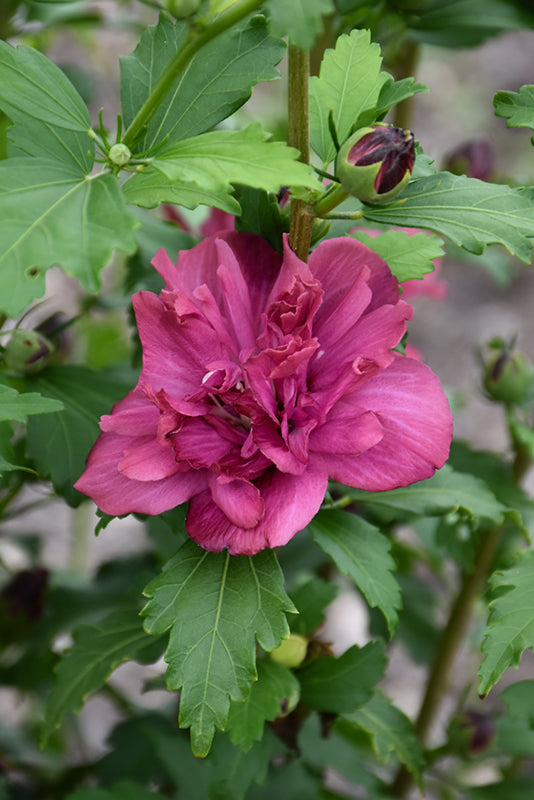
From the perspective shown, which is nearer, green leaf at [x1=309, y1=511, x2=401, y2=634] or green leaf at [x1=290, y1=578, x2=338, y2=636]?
green leaf at [x1=309, y1=511, x2=401, y2=634]

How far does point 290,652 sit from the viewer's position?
2.13 ft

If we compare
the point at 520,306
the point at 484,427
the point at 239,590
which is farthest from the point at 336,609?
the point at 239,590

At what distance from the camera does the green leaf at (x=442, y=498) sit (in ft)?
2.02

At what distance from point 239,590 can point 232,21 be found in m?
0.31

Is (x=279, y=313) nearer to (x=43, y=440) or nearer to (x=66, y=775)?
(x=43, y=440)

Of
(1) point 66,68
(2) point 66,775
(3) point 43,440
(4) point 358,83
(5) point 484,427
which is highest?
(4) point 358,83

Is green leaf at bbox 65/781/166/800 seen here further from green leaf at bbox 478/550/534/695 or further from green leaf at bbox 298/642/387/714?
green leaf at bbox 478/550/534/695

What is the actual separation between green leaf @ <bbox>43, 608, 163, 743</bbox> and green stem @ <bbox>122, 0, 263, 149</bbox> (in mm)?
362

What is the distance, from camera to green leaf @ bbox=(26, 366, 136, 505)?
2.11 feet

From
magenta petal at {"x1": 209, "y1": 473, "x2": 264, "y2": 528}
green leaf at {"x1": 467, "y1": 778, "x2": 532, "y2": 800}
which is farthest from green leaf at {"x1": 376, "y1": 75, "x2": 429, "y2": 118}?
green leaf at {"x1": 467, "y1": 778, "x2": 532, "y2": 800}

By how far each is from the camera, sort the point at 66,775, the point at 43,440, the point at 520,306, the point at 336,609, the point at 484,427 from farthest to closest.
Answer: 1. the point at 520,306
2. the point at 484,427
3. the point at 336,609
4. the point at 66,775
5. the point at 43,440

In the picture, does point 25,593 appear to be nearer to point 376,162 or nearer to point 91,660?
point 91,660

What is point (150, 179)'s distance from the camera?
0.50 metres

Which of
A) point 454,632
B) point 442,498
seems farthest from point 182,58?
point 454,632
